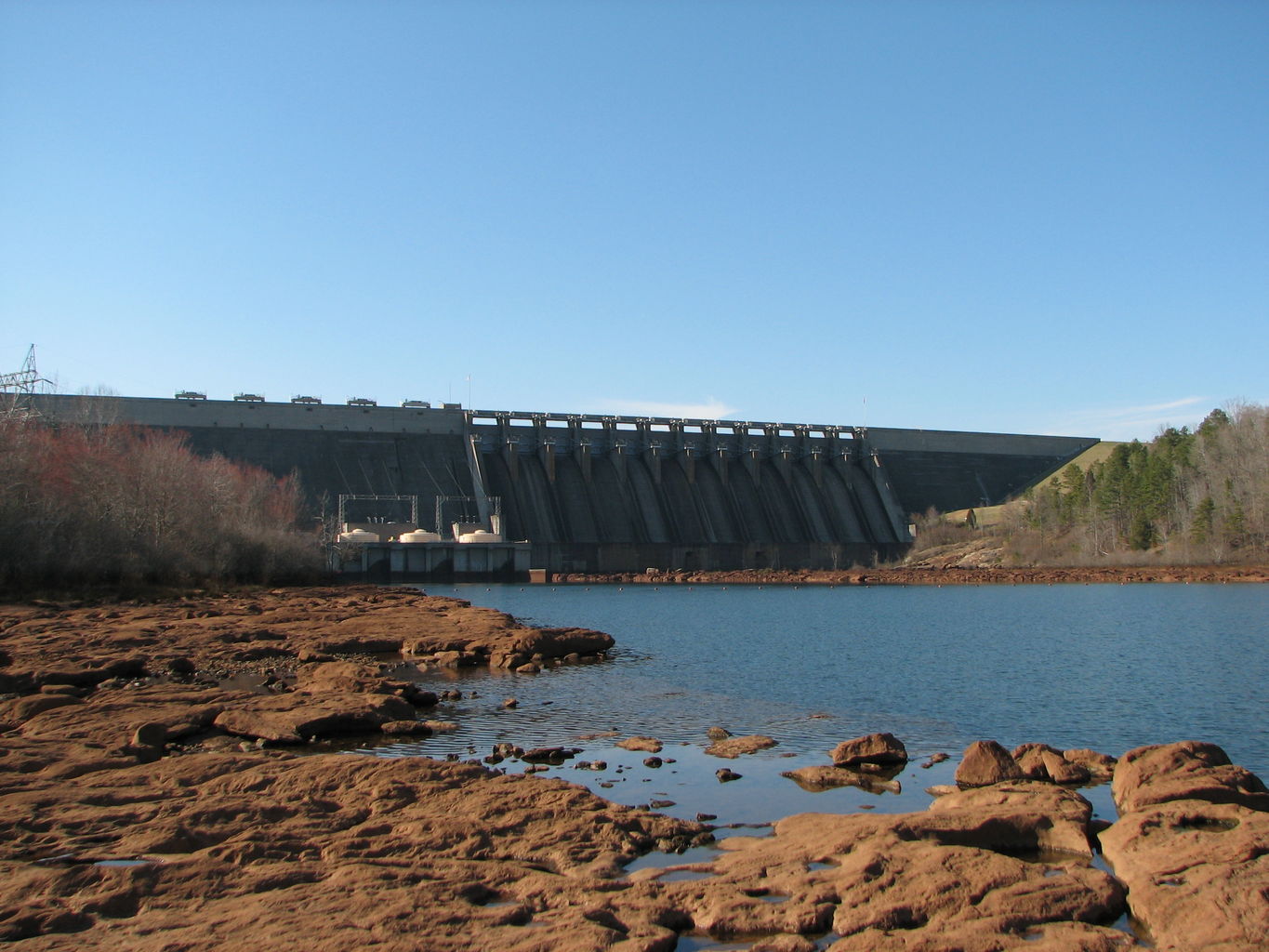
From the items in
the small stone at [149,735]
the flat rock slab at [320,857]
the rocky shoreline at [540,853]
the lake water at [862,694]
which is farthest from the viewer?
the lake water at [862,694]

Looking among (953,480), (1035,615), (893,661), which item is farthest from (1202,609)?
(953,480)

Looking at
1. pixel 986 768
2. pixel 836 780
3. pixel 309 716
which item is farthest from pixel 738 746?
pixel 309 716

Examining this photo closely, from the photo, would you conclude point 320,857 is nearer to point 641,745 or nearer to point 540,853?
point 540,853

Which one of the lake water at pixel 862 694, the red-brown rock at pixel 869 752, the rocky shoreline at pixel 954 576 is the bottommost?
the lake water at pixel 862 694

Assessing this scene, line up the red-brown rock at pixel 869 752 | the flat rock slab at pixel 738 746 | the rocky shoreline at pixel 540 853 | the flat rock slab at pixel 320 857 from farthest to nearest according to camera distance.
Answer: the flat rock slab at pixel 738 746 → the red-brown rock at pixel 869 752 → the rocky shoreline at pixel 540 853 → the flat rock slab at pixel 320 857

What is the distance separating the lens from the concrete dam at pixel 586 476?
79625 mm

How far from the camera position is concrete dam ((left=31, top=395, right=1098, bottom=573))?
261 feet

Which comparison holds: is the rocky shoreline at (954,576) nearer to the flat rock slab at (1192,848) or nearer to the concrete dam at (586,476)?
the concrete dam at (586,476)

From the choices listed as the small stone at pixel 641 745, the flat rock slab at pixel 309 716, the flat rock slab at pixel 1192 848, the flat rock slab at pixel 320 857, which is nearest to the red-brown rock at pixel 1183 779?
the flat rock slab at pixel 1192 848

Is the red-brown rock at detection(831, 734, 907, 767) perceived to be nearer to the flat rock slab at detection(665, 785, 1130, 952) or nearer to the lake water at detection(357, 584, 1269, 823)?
the lake water at detection(357, 584, 1269, 823)

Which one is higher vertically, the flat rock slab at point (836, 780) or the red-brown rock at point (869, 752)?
the red-brown rock at point (869, 752)

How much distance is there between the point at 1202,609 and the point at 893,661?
24021 mm

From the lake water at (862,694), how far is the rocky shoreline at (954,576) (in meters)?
29.6

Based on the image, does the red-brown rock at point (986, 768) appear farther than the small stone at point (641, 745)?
No
